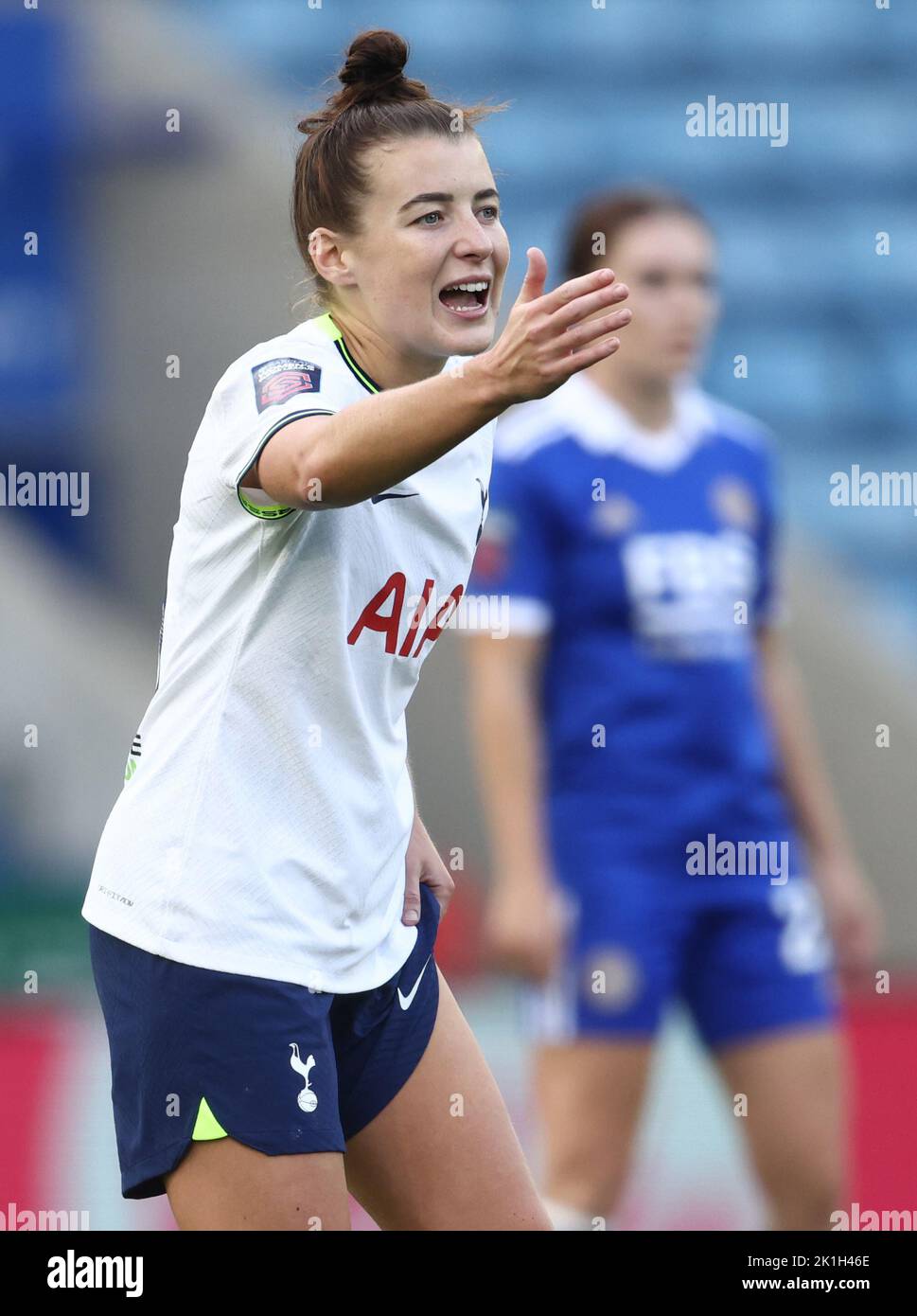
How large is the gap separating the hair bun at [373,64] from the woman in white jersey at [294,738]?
0.18 ft

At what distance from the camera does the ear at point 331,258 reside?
2.33 m

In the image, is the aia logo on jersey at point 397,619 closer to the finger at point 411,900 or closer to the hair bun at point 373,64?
the finger at point 411,900

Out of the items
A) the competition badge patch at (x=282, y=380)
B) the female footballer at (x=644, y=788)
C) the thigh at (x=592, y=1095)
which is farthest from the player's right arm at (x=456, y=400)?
the thigh at (x=592, y=1095)

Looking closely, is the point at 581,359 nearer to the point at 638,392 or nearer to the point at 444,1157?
the point at 444,1157

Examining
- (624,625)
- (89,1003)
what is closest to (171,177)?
(89,1003)

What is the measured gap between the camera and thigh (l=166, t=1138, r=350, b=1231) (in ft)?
7.12

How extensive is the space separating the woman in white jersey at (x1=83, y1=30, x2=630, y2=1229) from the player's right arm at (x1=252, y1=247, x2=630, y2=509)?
0.08m

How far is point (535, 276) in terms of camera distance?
1948mm

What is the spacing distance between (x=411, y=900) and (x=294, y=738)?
37cm

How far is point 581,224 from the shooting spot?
4.01 metres

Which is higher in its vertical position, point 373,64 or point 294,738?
point 373,64

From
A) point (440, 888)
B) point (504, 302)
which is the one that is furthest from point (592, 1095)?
point (504, 302)

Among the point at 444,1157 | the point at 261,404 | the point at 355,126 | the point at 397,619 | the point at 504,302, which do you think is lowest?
the point at 444,1157
